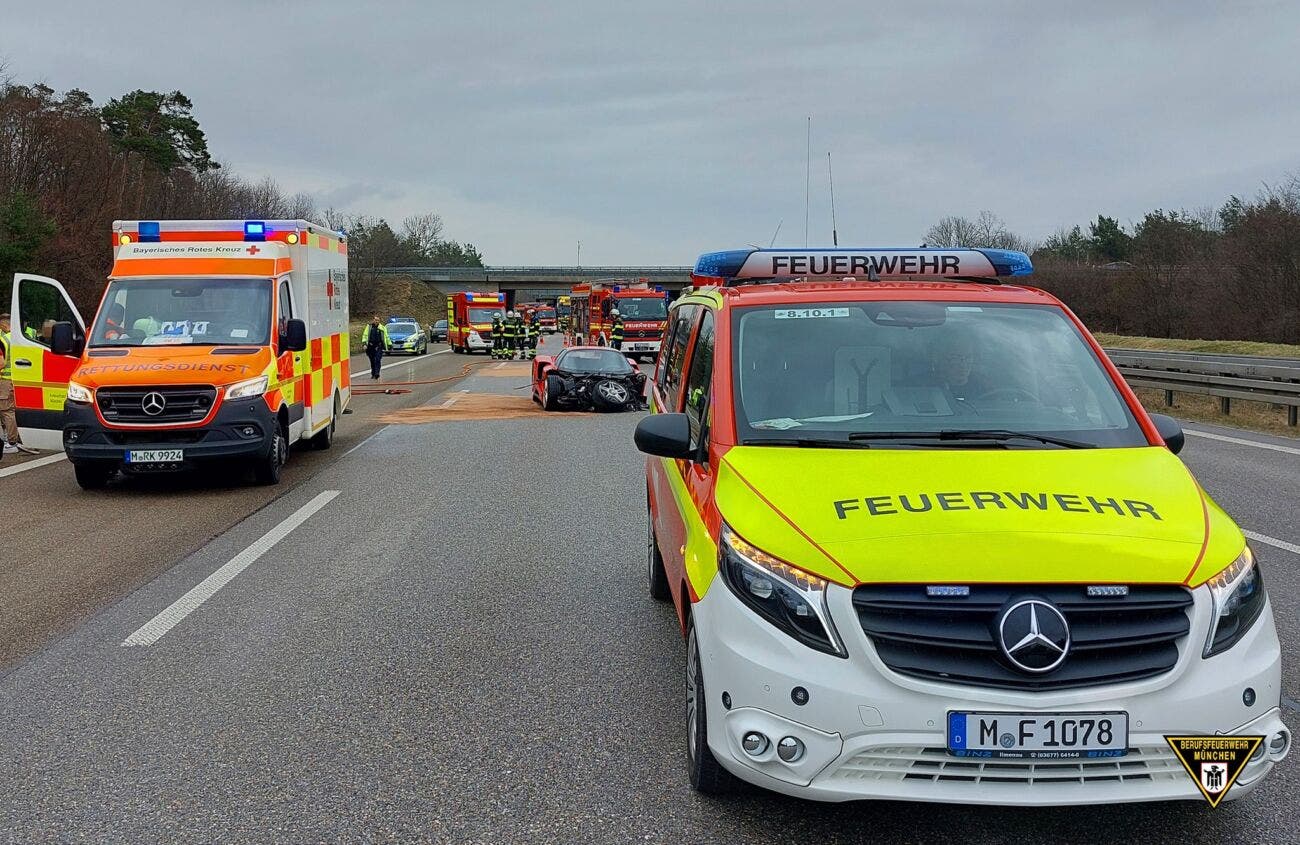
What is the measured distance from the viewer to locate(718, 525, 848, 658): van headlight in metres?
3.40

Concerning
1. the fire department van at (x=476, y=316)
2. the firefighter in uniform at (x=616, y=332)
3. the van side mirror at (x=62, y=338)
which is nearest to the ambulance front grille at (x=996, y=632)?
the van side mirror at (x=62, y=338)

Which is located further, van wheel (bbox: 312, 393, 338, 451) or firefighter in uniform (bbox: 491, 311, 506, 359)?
firefighter in uniform (bbox: 491, 311, 506, 359)

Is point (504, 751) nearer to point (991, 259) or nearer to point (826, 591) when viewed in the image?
point (826, 591)

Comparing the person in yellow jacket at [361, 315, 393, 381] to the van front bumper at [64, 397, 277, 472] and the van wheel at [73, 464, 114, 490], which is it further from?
the van front bumper at [64, 397, 277, 472]

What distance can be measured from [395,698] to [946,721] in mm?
2781

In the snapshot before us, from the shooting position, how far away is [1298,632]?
6023 mm

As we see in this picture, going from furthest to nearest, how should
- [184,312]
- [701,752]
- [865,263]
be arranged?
1. [184,312]
2. [865,263]
3. [701,752]

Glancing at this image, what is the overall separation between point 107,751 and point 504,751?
157 cm

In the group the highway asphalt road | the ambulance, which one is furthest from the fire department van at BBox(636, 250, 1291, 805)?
the ambulance

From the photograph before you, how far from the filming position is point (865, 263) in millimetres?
6344

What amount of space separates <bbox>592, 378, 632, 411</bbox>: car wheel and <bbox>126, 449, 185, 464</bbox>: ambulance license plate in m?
11.1

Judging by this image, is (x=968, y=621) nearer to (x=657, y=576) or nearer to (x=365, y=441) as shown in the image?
(x=657, y=576)

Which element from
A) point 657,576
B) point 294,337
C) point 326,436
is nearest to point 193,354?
point 294,337

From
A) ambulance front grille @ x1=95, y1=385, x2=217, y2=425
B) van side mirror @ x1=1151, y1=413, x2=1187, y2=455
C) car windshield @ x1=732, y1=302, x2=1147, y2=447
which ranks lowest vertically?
ambulance front grille @ x1=95, y1=385, x2=217, y2=425
